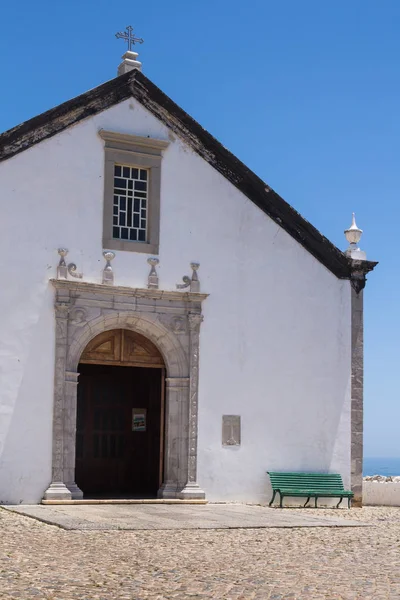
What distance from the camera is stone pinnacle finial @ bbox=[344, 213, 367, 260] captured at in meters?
18.2

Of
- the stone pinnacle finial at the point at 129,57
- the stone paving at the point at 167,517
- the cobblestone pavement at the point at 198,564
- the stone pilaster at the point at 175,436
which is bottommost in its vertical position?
the cobblestone pavement at the point at 198,564

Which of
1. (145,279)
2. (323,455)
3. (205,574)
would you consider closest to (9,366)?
(145,279)

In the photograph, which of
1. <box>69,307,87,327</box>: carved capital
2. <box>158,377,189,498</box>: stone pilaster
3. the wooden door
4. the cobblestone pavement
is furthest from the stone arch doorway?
the cobblestone pavement

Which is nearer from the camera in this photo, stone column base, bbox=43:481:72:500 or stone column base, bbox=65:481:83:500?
stone column base, bbox=43:481:72:500

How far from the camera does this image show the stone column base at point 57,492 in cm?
1508

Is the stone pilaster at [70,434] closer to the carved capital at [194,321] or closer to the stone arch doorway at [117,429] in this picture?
the carved capital at [194,321]

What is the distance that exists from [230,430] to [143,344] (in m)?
2.00

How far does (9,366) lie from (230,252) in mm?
4229

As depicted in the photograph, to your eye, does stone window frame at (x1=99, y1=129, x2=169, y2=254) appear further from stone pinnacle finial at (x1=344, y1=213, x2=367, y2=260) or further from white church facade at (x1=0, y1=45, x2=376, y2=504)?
stone pinnacle finial at (x1=344, y1=213, x2=367, y2=260)

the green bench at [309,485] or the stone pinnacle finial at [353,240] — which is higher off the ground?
the stone pinnacle finial at [353,240]

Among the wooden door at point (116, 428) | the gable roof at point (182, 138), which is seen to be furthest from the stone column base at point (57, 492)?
the gable roof at point (182, 138)

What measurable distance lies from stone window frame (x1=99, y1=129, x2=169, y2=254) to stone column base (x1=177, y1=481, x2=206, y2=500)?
376cm

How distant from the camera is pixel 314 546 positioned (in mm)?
11070

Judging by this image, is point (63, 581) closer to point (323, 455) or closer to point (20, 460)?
point (20, 460)
